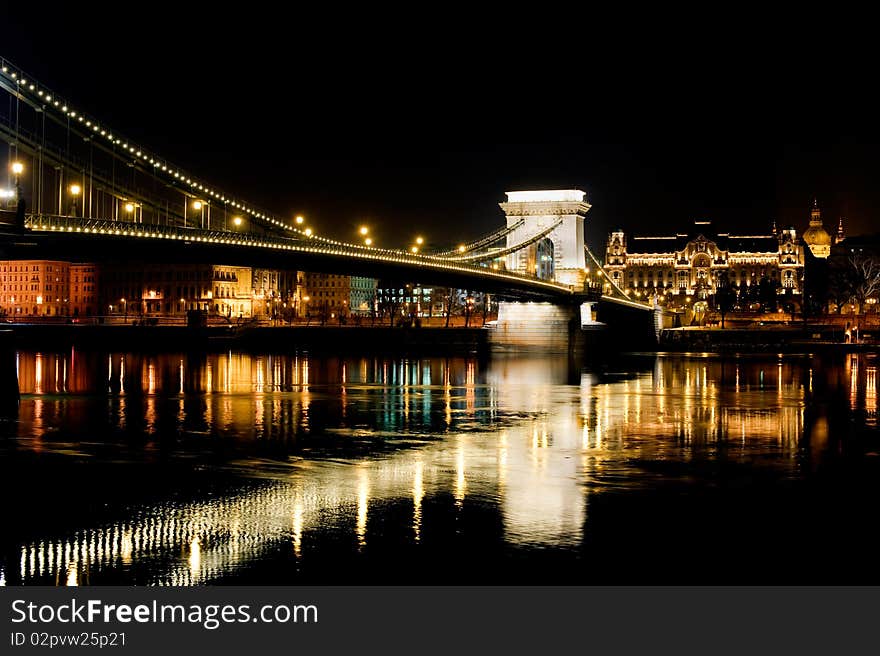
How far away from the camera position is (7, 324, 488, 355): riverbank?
6750 cm

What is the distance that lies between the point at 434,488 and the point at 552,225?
244 feet

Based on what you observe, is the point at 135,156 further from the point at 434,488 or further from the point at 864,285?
the point at 864,285

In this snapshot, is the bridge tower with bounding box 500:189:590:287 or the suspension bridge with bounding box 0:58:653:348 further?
the bridge tower with bounding box 500:189:590:287

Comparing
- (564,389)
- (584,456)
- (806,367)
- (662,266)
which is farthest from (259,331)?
(662,266)

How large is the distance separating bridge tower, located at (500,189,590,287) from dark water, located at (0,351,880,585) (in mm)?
58075

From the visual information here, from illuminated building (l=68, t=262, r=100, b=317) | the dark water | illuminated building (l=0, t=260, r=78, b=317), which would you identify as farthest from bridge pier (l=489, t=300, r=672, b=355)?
illuminated building (l=0, t=260, r=78, b=317)

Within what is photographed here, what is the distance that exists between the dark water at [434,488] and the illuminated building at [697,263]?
146 meters

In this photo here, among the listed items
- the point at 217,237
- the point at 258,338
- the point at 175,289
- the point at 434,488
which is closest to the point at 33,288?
the point at 175,289

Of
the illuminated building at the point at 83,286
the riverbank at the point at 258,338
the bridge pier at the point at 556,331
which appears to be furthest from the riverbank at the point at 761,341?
the illuminated building at the point at 83,286

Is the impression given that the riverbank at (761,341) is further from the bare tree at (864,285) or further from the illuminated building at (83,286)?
the illuminated building at (83,286)

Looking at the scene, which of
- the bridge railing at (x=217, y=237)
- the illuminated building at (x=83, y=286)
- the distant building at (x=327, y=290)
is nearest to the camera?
the bridge railing at (x=217, y=237)

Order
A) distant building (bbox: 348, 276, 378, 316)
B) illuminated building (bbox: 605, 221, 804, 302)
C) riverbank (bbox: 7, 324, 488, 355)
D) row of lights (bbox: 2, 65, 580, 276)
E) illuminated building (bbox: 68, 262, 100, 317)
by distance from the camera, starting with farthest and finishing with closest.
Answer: illuminated building (bbox: 605, 221, 804, 302) → distant building (bbox: 348, 276, 378, 316) → illuminated building (bbox: 68, 262, 100, 317) → riverbank (bbox: 7, 324, 488, 355) → row of lights (bbox: 2, 65, 580, 276)

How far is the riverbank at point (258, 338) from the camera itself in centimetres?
6750

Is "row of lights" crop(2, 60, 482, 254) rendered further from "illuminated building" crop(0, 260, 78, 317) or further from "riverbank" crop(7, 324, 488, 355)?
"illuminated building" crop(0, 260, 78, 317)
